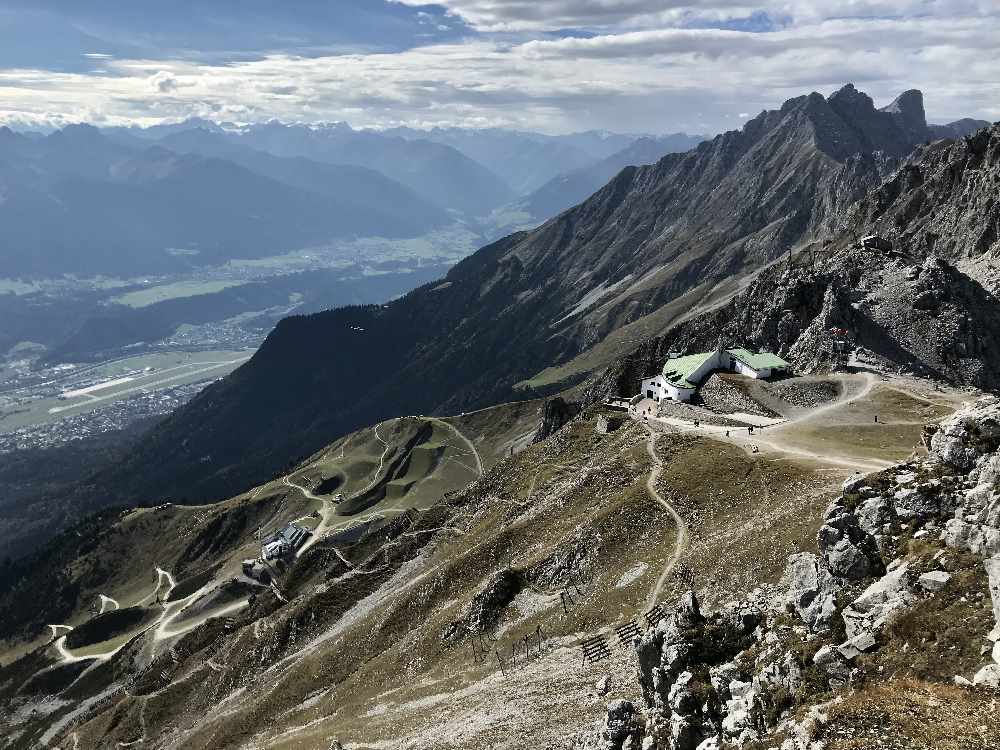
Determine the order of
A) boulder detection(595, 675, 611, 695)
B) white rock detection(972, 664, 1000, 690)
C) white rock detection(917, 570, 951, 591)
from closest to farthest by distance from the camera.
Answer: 1. white rock detection(972, 664, 1000, 690)
2. white rock detection(917, 570, 951, 591)
3. boulder detection(595, 675, 611, 695)

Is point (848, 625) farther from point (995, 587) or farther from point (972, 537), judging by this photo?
point (972, 537)

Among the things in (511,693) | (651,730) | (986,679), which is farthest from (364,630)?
(986,679)

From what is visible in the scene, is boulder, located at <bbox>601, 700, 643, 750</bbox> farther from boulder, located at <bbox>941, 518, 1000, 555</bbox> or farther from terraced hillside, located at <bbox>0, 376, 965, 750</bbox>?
boulder, located at <bbox>941, 518, 1000, 555</bbox>

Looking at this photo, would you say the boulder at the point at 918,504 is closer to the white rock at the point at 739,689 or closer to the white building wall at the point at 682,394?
the white rock at the point at 739,689

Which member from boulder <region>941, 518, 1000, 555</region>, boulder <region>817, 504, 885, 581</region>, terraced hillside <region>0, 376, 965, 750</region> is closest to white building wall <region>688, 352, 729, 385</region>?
terraced hillside <region>0, 376, 965, 750</region>

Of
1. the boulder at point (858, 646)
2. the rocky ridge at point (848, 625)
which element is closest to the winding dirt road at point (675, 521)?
the rocky ridge at point (848, 625)

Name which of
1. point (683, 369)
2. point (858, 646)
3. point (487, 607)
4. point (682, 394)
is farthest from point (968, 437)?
point (683, 369)
